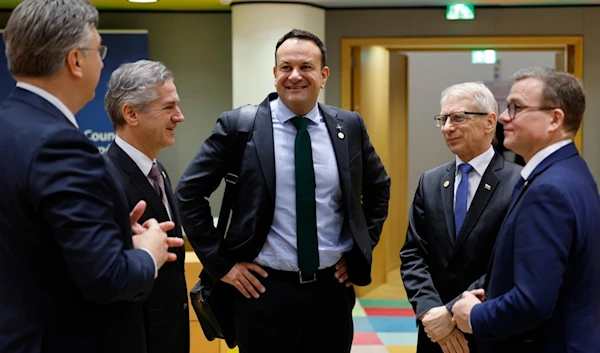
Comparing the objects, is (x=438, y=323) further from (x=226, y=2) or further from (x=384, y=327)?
(x=226, y=2)

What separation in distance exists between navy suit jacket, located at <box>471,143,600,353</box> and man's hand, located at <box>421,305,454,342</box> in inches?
20.9

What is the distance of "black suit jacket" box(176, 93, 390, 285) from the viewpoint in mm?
3012

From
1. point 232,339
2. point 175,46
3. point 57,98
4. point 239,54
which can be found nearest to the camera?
point 57,98

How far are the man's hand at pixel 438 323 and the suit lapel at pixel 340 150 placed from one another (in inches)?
21.5

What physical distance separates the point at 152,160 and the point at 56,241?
1.08 meters

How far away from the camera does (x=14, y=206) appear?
1774mm

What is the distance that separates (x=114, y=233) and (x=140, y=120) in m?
1.07

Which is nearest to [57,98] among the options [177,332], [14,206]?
[14,206]

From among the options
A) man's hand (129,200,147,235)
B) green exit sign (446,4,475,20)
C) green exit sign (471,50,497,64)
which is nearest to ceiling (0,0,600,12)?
green exit sign (446,4,475,20)

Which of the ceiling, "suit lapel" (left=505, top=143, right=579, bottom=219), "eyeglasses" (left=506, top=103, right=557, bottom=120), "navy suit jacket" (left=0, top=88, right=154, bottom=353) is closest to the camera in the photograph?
"navy suit jacket" (left=0, top=88, right=154, bottom=353)

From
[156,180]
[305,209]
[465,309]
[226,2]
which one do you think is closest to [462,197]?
[305,209]

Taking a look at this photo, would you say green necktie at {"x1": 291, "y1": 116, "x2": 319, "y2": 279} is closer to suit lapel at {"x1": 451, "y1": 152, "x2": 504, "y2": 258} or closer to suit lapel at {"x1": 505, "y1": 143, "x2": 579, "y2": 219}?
suit lapel at {"x1": 451, "y1": 152, "x2": 504, "y2": 258}

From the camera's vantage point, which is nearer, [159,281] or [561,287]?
[561,287]

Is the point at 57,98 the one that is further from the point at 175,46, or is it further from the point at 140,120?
the point at 175,46
